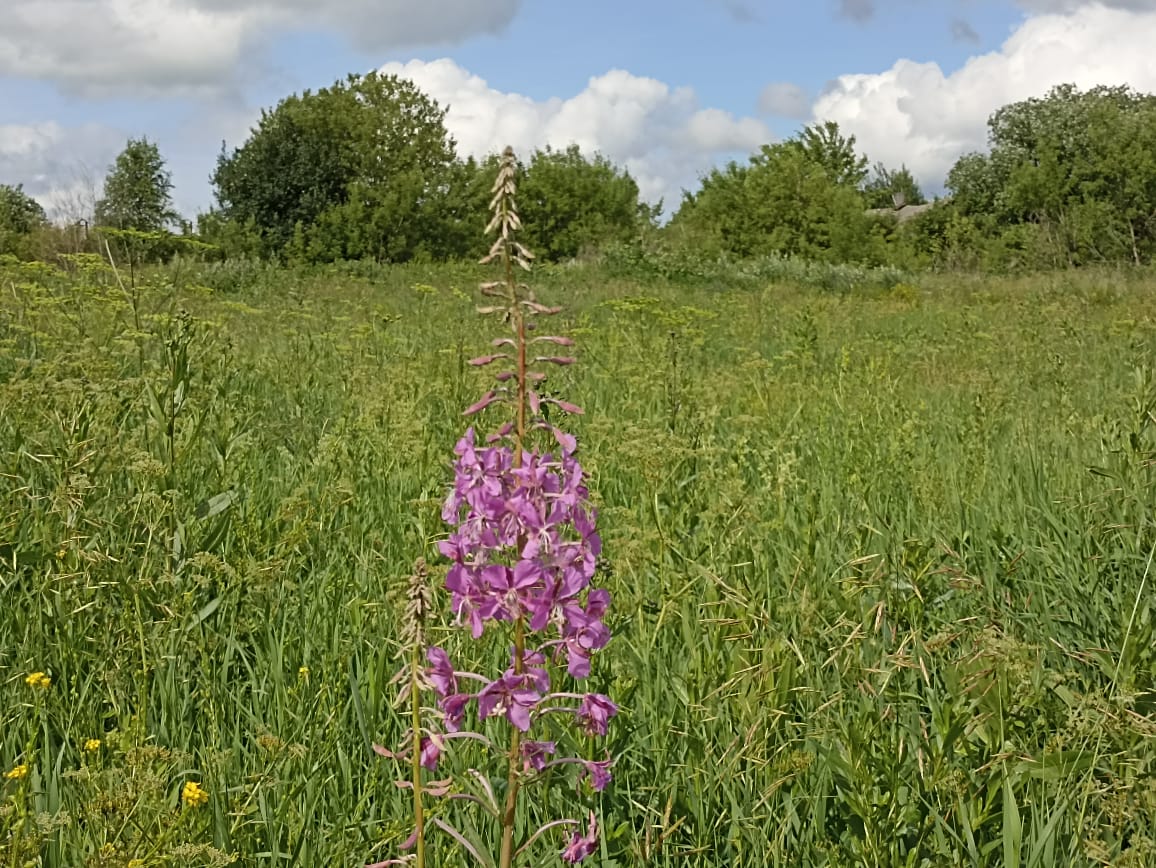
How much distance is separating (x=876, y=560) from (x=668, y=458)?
772 mm

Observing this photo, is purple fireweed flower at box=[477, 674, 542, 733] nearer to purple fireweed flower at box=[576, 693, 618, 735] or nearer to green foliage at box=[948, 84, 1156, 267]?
purple fireweed flower at box=[576, 693, 618, 735]

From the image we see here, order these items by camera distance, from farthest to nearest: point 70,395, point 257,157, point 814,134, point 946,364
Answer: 1. point 814,134
2. point 257,157
3. point 946,364
4. point 70,395

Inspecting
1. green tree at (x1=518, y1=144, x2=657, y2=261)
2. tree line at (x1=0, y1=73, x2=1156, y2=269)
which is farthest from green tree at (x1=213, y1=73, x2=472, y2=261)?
green tree at (x1=518, y1=144, x2=657, y2=261)

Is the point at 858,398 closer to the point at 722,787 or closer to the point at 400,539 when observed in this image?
the point at 400,539

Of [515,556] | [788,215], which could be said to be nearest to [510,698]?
[515,556]

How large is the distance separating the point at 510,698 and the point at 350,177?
44615 millimetres

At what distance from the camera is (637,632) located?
8.80 ft

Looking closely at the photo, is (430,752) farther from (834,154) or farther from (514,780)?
(834,154)

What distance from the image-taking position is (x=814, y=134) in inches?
2184

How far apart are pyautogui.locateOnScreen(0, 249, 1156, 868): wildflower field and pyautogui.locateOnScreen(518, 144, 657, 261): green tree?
49.1 m

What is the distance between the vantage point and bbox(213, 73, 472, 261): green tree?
126ft

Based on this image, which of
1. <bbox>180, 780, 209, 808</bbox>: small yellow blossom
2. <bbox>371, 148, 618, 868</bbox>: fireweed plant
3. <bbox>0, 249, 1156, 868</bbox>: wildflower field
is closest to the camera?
<bbox>371, 148, 618, 868</bbox>: fireweed plant

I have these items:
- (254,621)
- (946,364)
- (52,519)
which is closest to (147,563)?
(254,621)

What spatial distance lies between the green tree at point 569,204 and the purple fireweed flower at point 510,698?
5194 centimetres
